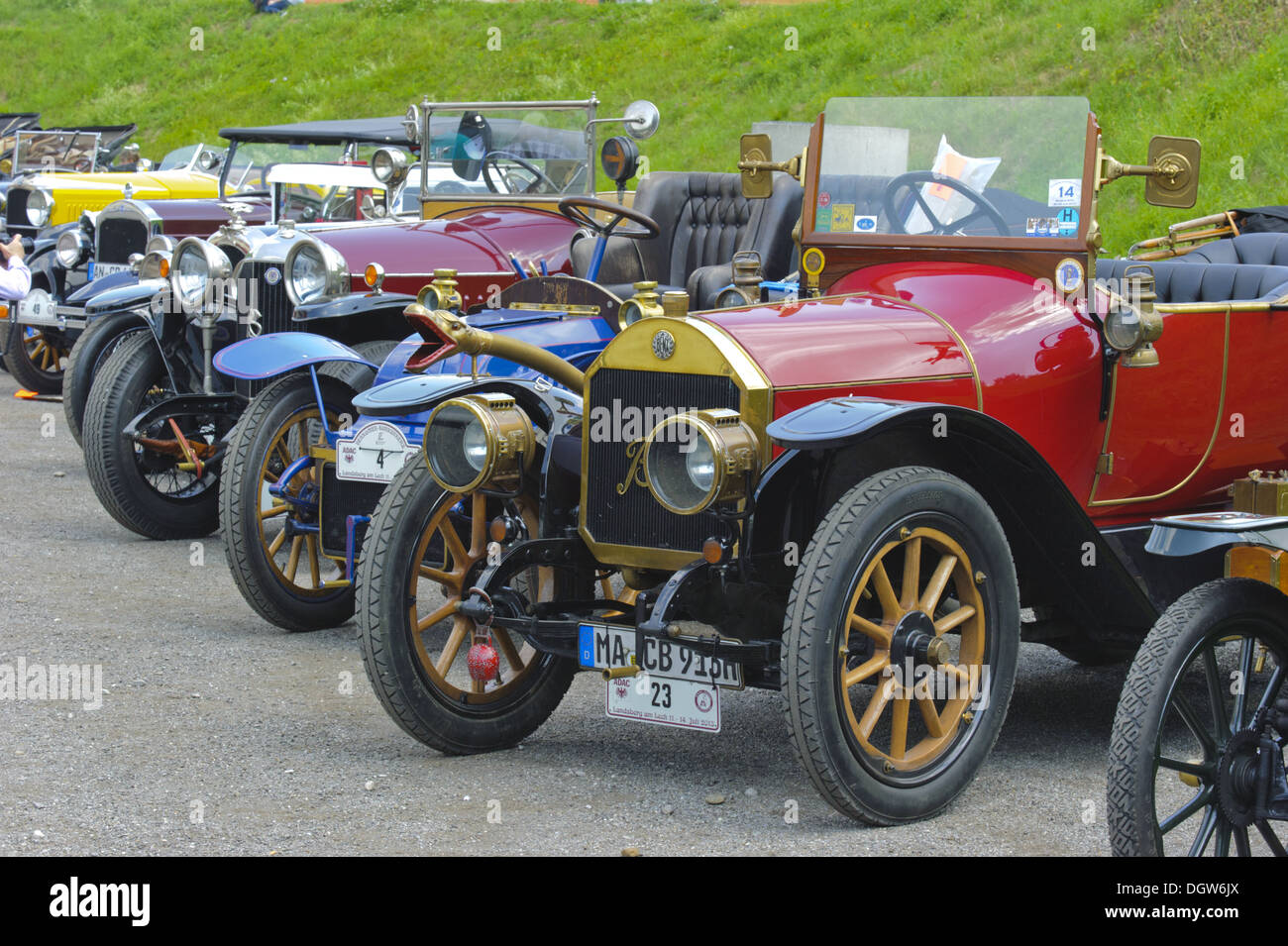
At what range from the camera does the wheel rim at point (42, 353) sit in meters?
11.5

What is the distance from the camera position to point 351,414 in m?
6.04

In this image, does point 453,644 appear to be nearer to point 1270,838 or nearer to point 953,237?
point 953,237

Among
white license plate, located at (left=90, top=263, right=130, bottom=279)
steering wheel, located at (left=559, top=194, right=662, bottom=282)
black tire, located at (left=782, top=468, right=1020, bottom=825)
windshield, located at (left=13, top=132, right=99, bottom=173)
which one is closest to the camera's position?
black tire, located at (left=782, top=468, right=1020, bottom=825)

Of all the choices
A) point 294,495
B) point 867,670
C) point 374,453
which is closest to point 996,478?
point 867,670

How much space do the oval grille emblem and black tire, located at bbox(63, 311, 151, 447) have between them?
16.0ft

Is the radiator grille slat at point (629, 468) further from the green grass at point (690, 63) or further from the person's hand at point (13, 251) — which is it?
the green grass at point (690, 63)

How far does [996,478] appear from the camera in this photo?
13.8 feet

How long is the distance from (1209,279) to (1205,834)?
10.0ft

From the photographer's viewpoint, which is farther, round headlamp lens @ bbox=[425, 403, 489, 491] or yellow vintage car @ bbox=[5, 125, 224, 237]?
yellow vintage car @ bbox=[5, 125, 224, 237]

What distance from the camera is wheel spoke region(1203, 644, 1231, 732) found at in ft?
9.87

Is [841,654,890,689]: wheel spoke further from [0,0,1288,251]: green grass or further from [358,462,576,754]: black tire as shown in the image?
[0,0,1288,251]: green grass

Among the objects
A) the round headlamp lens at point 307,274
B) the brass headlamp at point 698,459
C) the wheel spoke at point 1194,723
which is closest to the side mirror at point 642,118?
the round headlamp lens at point 307,274

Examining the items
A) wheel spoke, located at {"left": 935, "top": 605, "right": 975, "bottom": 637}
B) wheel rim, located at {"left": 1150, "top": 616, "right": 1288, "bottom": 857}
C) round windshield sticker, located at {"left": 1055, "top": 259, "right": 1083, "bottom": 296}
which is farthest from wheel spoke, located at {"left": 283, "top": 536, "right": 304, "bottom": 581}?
wheel rim, located at {"left": 1150, "top": 616, "right": 1288, "bottom": 857}
